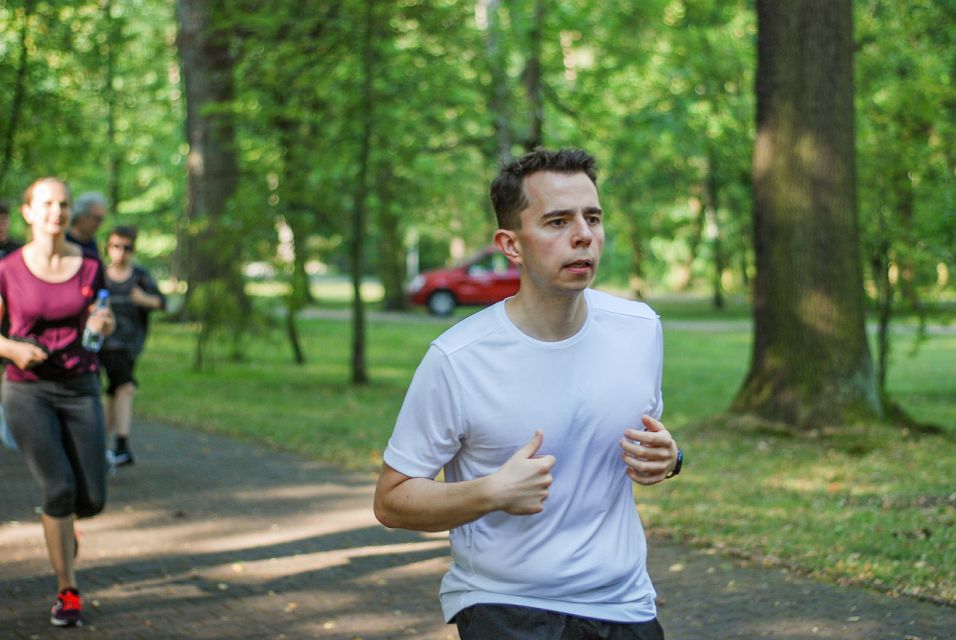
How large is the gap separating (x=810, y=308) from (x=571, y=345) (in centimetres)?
873

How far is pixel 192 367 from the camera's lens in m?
21.6

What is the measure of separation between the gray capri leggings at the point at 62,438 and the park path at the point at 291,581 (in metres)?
0.61

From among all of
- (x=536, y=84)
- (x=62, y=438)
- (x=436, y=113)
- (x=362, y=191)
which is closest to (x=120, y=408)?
(x=62, y=438)

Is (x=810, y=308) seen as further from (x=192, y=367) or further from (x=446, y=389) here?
(x=192, y=367)

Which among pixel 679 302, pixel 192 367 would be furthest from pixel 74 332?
pixel 679 302

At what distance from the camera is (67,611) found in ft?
21.0

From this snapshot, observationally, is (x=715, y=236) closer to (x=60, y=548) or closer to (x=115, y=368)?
(x=115, y=368)

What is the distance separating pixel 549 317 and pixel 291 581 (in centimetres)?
448

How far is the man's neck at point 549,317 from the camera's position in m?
3.27

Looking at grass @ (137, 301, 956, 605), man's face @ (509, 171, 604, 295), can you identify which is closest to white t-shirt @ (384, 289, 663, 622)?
man's face @ (509, 171, 604, 295)

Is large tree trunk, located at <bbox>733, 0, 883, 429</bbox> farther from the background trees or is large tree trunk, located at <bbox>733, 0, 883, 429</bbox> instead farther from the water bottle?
the water bottle

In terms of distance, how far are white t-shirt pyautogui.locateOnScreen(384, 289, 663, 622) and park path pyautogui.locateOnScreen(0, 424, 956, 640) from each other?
2986 millimetres

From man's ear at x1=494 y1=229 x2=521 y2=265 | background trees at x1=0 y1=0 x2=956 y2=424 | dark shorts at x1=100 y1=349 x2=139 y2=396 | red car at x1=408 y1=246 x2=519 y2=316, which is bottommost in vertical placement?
red car at x1=408 y1=246 x2=519 y2=316

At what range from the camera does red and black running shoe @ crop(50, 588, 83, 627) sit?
251 inches
